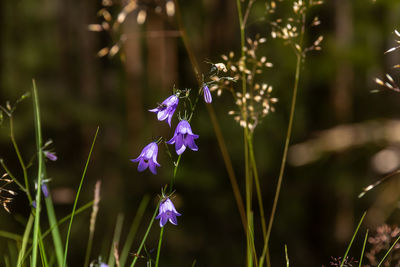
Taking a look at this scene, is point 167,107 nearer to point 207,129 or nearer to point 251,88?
point 251,88

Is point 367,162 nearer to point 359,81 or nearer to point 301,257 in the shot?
point 301,257

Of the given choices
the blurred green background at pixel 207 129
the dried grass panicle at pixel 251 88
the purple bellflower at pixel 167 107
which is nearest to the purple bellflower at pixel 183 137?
the purple bellflower at pixel 167 107

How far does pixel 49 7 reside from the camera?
10.9 m

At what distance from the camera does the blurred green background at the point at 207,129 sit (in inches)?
220

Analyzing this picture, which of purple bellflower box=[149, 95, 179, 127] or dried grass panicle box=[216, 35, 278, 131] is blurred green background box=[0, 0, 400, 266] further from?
purple bellflower box=[149, 95, 179, 127]

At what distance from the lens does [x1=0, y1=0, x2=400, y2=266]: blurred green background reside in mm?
5590

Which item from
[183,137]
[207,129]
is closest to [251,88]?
[183,137]

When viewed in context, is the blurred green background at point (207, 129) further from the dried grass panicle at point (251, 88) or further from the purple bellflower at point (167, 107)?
the purple bellflower at point (167, 107)

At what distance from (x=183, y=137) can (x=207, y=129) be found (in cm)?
484

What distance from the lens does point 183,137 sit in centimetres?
119

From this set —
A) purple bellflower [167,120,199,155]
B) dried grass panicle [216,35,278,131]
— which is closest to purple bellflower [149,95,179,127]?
purple bellflower [167,120,199,155]

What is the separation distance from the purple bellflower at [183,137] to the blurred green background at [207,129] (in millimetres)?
3478

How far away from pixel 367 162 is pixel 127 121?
346 centimetres

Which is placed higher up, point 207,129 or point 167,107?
point 167,107
